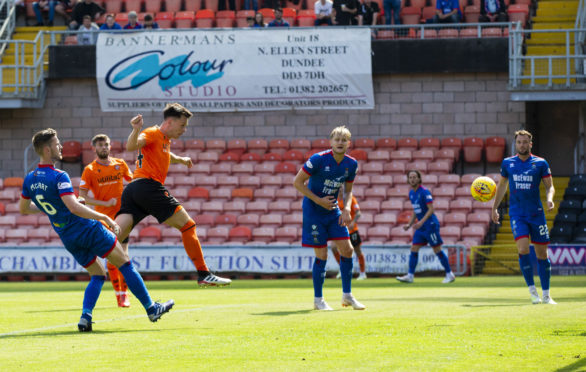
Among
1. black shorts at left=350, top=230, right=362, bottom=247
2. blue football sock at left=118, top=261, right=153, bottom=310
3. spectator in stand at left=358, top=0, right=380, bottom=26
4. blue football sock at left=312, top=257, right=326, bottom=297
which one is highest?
spectator in stand at left=358, top=0, right=380, bottom=26

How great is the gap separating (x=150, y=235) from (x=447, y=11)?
1083 cm

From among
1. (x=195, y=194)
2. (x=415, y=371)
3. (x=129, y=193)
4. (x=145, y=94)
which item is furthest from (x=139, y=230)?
(x=415, y=371)

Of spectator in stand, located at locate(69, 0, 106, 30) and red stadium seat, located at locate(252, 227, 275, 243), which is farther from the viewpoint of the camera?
spectator in stand, located at locate(69, 0, 106, 30)

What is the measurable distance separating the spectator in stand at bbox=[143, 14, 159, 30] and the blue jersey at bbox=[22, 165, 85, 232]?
21.5m

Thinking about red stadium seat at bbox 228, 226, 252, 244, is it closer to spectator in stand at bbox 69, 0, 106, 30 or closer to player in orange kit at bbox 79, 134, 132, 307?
spectator in stand at bbox 69, 0, 106, 30

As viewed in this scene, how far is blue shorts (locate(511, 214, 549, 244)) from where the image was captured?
13.1 m

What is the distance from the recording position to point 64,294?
1772 centimetres

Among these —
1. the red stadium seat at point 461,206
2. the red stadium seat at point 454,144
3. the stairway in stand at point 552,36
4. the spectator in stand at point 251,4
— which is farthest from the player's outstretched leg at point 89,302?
the spectator in stand at point 251,4

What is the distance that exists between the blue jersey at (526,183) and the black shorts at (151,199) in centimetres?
476

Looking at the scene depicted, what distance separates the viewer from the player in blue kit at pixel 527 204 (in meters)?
13.1

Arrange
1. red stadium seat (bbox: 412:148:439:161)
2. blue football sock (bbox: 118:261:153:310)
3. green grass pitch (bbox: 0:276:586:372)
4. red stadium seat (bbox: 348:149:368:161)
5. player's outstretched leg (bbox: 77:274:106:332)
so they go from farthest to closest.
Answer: red stadium seat (bbox: 348:149:368:161) → red stadium seat (bbox: 412:148:439:161) → blue football sock (bbox: 118:261:153:310) → player's outstretched leg (bbox: 77:274:106:332) → green grass pitch (bbox: 0:276:586:372)

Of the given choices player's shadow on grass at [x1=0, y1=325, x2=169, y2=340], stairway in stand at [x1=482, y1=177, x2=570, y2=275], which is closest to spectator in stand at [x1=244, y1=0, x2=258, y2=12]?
stairway in stand at [x1=482, y1=177, x2=570, y2=275]

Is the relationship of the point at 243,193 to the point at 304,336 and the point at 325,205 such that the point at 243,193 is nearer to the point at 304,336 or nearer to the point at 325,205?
the point at 325,205

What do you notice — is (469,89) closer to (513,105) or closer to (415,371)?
(513,105)
